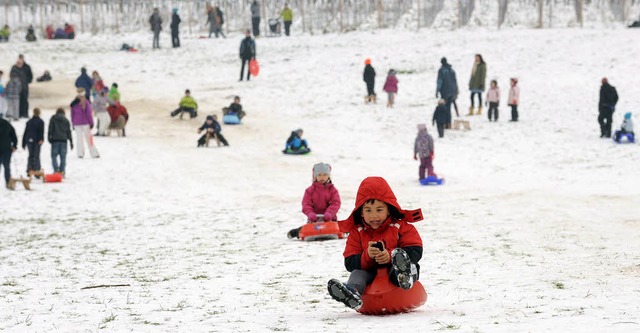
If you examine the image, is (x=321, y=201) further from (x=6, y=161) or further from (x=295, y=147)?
(x=295, y=147)

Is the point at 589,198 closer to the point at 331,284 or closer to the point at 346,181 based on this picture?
the point at 346,181

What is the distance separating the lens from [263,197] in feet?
59.7

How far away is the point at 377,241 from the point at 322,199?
520 cm

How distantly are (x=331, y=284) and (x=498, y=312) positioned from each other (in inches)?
48.4

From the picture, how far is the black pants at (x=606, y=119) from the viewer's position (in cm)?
2441

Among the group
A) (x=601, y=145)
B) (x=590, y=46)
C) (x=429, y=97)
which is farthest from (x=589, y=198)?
(x=590, y=46)

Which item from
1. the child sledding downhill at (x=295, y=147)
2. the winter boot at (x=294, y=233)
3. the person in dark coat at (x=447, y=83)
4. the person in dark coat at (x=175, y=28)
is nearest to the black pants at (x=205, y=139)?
the child sledding downhill at (x=295, y=147)

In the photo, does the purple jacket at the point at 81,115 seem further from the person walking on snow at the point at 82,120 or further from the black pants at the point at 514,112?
the black pants at the point at 514,112

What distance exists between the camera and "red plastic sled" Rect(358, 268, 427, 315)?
7.07 m

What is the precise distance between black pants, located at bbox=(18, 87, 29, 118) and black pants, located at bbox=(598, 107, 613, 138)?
16515 millimetres

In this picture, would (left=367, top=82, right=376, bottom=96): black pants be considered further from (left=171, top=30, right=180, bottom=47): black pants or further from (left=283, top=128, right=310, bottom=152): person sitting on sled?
(left=171, top=30, right=180, bottom=47): black pants

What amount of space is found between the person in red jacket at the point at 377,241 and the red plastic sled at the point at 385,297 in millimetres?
51

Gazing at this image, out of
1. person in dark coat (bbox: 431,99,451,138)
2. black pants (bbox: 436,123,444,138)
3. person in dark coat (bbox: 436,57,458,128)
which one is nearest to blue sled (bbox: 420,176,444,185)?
person in dark coat (bbox: 431,99,451,138)

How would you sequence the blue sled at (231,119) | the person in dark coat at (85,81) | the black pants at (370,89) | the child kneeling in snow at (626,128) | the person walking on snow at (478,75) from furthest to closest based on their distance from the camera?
1. the person in dark coat at (85,81)
2. the black pants at (370,89)
3. the blue sled at (231,119)
4. the person walking on snow at (478,75)
5. the child kneeling in snow at (626,128)
